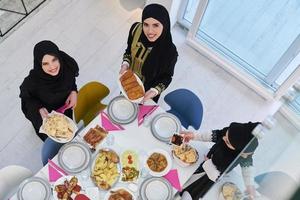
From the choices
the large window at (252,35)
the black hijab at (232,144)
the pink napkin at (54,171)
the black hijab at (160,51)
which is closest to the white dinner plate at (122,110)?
the black hijab at (160,51)

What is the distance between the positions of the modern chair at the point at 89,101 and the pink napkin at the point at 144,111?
43 cm

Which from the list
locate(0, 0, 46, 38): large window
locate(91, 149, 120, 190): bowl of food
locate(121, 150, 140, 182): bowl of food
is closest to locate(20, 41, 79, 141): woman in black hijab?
locate(91, 149, 120, 190): bowl of food

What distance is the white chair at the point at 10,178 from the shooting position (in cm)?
261

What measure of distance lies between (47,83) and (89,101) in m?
0.45

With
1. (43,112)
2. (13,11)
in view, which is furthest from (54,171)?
(13,11)

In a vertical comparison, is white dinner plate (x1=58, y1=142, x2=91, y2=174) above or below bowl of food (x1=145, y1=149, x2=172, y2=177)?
below

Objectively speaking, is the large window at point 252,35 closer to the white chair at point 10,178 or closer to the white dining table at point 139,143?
the white dining table at point 139,143

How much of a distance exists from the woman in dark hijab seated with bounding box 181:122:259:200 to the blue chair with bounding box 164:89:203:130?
316 mm

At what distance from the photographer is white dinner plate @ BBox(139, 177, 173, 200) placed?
264cm

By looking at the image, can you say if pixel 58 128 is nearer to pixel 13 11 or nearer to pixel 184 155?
pixel 184 155

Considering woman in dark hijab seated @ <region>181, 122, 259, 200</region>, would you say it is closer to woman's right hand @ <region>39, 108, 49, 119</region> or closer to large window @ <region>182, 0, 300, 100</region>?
woman's right hand @ <region>39, 108, 49, 119</region>

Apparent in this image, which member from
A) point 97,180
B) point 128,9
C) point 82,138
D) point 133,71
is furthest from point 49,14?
point 97,180

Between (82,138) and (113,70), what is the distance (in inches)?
58.3

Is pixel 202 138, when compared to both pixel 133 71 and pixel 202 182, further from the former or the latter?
pixel 133 71
